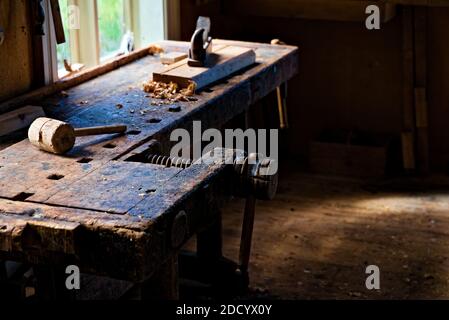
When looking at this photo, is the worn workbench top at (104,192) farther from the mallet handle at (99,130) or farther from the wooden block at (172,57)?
the wooden block at (172,57)

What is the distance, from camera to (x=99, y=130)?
A: 3.16 metres

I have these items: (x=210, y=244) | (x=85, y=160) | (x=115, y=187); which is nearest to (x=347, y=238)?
(x=210, y=244)

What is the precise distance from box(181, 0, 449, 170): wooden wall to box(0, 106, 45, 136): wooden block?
9.55 feet

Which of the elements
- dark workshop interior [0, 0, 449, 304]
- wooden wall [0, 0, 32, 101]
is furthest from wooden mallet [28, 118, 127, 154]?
wooden wall [0, 0, 32, 101]

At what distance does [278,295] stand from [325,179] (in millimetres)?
2159

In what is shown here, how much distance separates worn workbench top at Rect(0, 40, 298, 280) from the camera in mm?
2361

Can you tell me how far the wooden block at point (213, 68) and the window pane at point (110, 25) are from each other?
0.78m

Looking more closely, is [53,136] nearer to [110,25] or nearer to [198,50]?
[198,50]

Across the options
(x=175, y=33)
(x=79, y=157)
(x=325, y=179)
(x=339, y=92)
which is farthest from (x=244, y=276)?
(x=339, y=92)

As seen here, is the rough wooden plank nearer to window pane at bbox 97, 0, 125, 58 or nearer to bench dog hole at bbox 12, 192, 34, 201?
bench dog hole at bbox 12, 192, 34, 201

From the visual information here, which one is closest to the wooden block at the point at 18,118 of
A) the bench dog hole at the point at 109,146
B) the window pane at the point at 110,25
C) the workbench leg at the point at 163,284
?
the bench dog hole at the point at 109,146

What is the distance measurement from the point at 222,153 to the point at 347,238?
232 cm

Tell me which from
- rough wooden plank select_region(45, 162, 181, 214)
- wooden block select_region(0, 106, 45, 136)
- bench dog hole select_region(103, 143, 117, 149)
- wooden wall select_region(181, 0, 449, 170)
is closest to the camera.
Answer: rough wooden plank select_region(45, 162, 181, 214)
